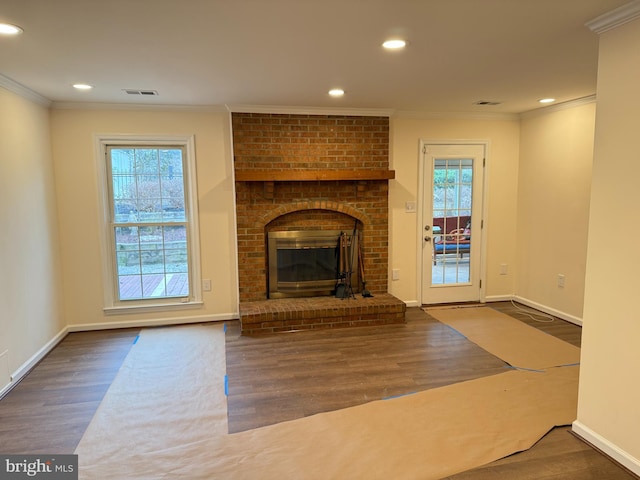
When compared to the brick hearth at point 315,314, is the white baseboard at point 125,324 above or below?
below

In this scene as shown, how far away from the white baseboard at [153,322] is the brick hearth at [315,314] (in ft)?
1.18

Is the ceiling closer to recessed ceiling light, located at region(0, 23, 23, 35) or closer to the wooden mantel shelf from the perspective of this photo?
recessed ceiling light, located at region(0, 23, 23, 35)

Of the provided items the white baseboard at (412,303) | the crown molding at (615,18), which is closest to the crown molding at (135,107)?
the white baseboard at (412,303)

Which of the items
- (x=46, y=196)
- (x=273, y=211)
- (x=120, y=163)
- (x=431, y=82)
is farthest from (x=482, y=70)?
(x=46, y=196)

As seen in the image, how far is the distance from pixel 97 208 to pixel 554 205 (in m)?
4.92

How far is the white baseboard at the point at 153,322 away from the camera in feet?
13.8

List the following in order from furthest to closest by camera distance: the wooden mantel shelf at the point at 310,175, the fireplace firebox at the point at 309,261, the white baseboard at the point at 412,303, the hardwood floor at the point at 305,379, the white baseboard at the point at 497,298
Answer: the white baseboard at the point at 497,298 → the white baseboard at the point at 412,303 → the fireplace firebox at the point at 309,261 → the wooden mantel shelf at the point at 310,175 → the hardwood floor at the point at 305,379

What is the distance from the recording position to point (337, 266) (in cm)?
468

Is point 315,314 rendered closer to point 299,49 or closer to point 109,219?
point 109,219

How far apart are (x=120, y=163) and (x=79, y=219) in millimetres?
705

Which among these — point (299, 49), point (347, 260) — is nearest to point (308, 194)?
point (347, 260)

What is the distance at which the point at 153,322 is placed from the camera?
4.35 meters

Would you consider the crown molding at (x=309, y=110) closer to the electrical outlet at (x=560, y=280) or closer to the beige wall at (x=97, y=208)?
the beige wall at (x=97, y=208)

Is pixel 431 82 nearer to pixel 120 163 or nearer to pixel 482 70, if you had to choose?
pixel 482 70
